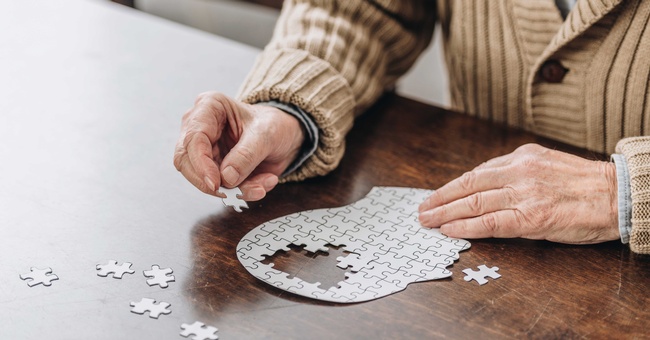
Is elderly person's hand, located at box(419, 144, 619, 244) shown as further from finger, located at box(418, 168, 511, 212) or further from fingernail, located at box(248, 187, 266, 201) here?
fingernail, located at box(248, 187, 266, 201)

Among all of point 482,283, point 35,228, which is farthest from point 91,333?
point 482,283

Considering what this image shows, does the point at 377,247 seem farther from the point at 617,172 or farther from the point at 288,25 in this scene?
the point at 288,25

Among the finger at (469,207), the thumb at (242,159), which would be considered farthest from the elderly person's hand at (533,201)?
the thumb at (242,159)

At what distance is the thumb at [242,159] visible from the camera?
4.33ft

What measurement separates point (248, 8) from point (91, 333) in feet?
8.32

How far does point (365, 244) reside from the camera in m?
1.28

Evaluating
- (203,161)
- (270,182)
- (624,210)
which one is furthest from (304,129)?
(624,210)

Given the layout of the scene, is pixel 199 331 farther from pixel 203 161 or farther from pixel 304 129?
pixel 304 129

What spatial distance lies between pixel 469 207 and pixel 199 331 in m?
0.53

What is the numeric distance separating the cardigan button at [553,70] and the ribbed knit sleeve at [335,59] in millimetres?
397

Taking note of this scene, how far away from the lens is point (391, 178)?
59.7 inches

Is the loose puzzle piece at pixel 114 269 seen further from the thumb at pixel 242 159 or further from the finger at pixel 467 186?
the finger at pixel 467 186

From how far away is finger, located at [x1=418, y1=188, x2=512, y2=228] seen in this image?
4.36 feet

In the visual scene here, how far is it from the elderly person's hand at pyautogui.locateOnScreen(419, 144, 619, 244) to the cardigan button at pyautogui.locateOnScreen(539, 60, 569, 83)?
34 cm
